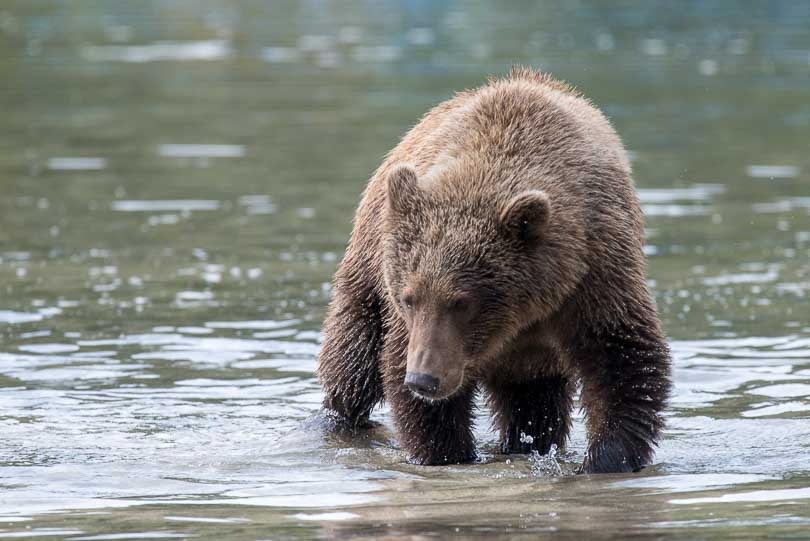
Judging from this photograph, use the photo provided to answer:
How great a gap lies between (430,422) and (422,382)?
1051 millimetres

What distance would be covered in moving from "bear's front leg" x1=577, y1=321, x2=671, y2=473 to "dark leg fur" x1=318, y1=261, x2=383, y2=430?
151cm

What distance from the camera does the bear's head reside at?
A: 23.3 ft

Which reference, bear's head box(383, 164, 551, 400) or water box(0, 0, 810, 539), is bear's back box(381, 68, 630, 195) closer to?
bear's head box(383, 164, 551, 400)

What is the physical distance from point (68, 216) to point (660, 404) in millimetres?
10018

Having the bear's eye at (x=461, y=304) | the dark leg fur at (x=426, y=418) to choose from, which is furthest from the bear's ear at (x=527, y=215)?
the dark leg fur at (x=426, y=418)

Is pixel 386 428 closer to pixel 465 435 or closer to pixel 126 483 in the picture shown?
pixel 465 435

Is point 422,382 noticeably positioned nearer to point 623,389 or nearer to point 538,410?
point 623,389

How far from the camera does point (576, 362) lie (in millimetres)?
7738

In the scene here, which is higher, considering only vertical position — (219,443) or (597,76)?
(597,76)

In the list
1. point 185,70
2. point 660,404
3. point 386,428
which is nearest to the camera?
point 660,404

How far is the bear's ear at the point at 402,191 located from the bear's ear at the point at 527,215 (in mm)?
454

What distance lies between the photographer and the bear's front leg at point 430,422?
315 inches

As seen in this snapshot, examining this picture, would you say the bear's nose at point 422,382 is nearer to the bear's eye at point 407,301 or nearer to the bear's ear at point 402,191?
the bear's eye at point 407,301

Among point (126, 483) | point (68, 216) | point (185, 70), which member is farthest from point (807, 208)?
point (185, 70)
